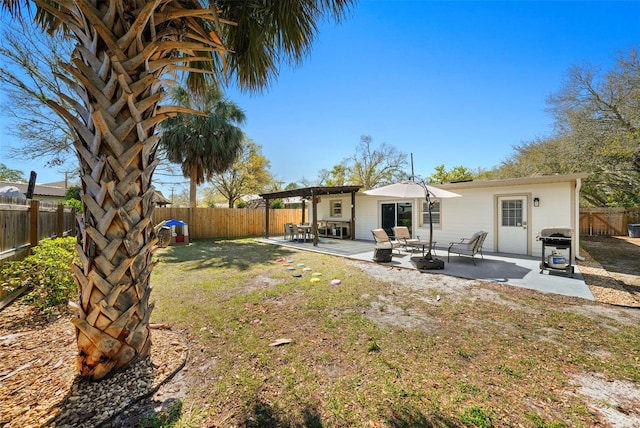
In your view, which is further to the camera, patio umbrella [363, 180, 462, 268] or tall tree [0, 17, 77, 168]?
tall tree [0, 17, 77, 168]

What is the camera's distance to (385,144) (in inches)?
1091

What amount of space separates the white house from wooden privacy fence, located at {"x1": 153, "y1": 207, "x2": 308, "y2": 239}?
872 cm

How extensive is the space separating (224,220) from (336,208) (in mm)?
7011

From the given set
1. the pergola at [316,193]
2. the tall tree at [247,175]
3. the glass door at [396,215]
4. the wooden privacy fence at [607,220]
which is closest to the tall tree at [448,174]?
the wooden privacy fence at [607,220]

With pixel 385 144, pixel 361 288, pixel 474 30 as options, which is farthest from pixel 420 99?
pixel 385 144

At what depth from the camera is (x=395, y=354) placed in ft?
9.29

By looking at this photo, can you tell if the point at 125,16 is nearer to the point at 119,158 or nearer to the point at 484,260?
the point at 119,158

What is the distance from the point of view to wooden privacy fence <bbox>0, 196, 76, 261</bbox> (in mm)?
3854

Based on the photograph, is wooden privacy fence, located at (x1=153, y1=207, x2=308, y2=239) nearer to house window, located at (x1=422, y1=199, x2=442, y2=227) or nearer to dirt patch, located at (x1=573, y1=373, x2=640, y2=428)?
house window, located at (x1=422, y1=199, x2=442, y2=227)

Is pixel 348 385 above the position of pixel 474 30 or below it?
below

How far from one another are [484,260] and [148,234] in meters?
8.81

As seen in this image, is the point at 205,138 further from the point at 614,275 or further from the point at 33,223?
the point at 614,275

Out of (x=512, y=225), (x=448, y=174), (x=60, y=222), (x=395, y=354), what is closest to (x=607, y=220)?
(x=512, y=225)

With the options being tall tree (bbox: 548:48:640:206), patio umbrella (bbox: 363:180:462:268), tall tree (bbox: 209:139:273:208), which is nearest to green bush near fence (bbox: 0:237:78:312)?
patio umbrella (bbox: 363:180:462:268)
